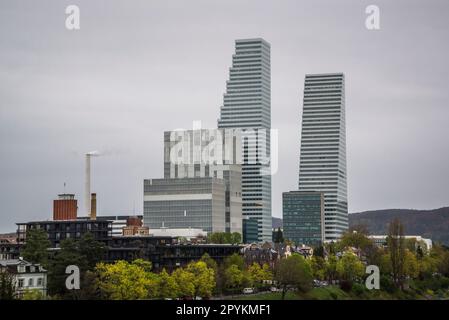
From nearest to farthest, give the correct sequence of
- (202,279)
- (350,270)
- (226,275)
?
(202,279)
(226,275)
(350,270)

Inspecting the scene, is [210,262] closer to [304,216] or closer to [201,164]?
[201,164]

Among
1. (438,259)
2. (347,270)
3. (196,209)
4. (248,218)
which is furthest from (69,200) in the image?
(248,218)

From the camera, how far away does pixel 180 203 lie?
146 meters

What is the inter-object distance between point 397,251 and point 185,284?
32.8 m

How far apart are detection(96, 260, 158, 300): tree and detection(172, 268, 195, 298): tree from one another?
10.7 ft

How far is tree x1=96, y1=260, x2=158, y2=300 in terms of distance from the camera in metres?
53.7

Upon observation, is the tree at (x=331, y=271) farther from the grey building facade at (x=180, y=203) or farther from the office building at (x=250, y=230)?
the office building at (x=250, y=230)

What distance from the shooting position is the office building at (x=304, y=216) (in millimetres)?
195750

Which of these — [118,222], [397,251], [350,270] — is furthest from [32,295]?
[118,222]

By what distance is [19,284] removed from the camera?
55.8 metres

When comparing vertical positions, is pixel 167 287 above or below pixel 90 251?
below

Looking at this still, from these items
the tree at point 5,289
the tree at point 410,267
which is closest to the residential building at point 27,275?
the tree at point 5,289
